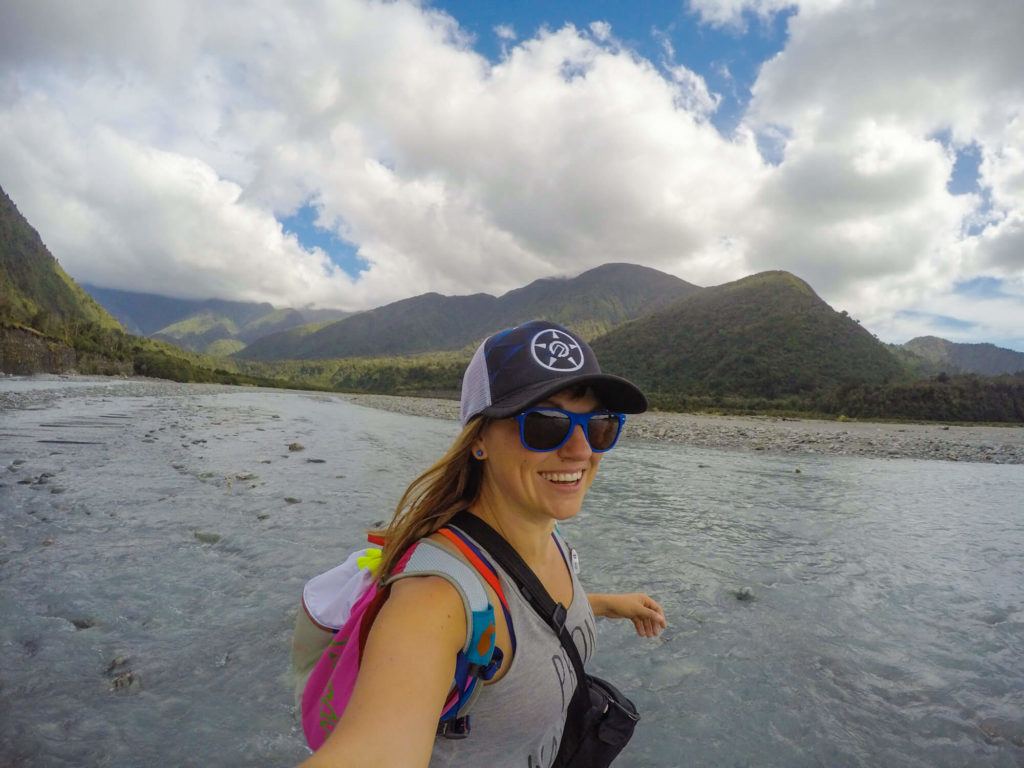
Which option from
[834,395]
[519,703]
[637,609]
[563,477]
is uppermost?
[834,395]

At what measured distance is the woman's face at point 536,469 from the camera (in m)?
2.16

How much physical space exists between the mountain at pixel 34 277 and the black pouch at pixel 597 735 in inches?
5978

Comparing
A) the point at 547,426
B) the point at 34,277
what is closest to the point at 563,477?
the point at 547,426

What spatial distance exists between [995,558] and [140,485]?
16041 mm

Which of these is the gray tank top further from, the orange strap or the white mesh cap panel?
the white mesh cap panel

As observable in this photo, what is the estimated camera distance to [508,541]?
2.20 metres

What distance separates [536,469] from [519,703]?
86 cm

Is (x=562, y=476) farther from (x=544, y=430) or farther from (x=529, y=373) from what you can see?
(x=529, y=373)

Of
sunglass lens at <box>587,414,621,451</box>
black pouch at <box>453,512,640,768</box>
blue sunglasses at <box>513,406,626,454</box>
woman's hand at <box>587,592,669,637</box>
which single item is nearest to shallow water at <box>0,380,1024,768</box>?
woman's hand at <box>587,592,669,637</box>

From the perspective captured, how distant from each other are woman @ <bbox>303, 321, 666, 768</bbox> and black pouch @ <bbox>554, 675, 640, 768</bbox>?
5.4 inches

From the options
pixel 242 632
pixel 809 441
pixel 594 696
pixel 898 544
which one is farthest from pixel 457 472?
pixel 809 441

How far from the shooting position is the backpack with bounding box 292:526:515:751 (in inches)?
62.2

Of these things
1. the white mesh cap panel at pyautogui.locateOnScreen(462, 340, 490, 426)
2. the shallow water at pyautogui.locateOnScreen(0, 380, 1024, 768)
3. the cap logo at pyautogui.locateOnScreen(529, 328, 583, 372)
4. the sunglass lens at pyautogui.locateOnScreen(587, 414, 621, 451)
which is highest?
the cap logo at pyautogui.locateOnScreen(529, 328, 583, 372)

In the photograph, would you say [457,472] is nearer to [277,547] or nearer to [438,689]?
[438,689]
